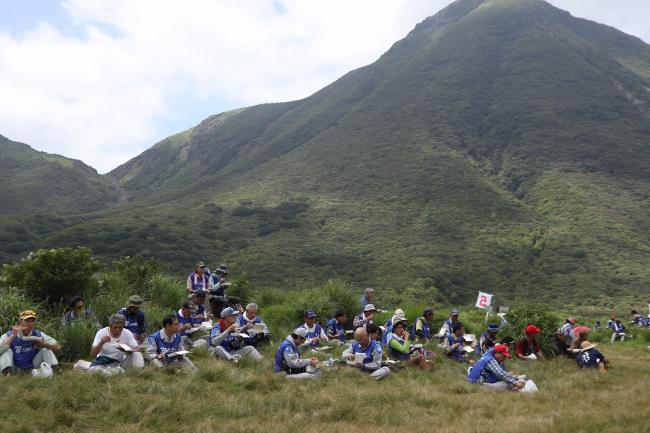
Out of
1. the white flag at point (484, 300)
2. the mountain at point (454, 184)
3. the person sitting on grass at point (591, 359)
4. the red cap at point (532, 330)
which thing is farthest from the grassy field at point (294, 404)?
the mountain at point (454, 184)

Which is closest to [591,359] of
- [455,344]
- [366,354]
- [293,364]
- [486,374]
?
[455,344]

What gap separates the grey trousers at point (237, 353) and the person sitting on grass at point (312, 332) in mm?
1583

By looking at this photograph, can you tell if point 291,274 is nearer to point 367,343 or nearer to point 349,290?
point 349,290

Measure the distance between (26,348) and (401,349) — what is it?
Answer: 21.7ft

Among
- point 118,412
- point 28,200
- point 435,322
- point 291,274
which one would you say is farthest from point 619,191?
point 28,200

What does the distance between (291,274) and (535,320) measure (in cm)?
3677

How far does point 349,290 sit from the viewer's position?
54.2 ft

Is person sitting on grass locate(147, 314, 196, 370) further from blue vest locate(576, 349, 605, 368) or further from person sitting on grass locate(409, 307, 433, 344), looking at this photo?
blue vest locate(576, 349, 605, 368)

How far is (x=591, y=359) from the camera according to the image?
37.1ft

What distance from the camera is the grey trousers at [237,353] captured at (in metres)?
9.91

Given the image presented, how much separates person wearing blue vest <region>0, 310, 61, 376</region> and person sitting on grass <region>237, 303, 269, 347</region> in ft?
12.3

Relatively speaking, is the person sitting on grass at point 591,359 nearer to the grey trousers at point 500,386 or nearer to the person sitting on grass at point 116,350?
the grey trousers at point 500,386

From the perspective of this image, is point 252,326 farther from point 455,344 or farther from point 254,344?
point 455,344

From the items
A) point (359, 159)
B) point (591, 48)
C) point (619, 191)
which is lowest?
point (619, 191)
